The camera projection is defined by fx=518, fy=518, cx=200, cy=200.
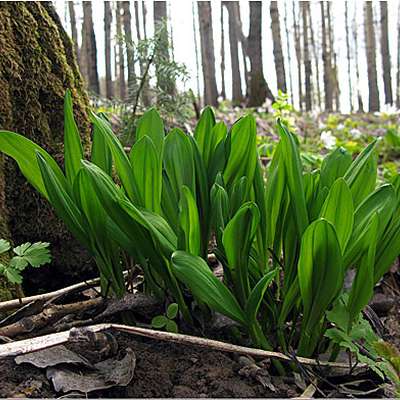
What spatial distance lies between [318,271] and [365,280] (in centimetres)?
14

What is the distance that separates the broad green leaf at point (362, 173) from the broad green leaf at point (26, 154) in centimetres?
80

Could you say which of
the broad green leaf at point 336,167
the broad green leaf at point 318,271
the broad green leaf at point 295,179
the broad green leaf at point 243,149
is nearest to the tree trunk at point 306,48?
the broad green leaf at point 336,167

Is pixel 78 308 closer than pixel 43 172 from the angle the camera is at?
No

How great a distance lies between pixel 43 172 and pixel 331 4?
29901mm

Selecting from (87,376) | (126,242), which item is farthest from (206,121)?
(87,376)

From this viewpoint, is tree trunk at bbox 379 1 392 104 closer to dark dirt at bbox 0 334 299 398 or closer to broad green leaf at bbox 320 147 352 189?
broad green leaf at bbox 320 147 352 189

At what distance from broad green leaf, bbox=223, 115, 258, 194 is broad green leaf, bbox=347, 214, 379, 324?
392 millimetres

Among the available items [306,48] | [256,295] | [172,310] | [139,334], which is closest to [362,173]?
[256,295]

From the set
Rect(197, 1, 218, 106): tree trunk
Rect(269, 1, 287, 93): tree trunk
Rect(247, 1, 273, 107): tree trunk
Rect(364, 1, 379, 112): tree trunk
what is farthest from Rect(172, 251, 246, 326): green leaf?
Rect(364, 1, 379, 112): tree trunk

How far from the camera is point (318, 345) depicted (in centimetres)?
139

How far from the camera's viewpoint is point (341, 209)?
120 centimetres

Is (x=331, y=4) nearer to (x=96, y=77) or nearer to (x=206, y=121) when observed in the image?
(x=96, y=77)

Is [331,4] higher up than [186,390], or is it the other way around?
→ [331,4]

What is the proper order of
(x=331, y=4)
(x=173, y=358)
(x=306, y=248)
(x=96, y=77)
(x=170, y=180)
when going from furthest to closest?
1. (x=331, y=4)
2. (x=96, y=77)
3. (x=170, y=180)
4. (x=173, y=358)
5. (x=306, y=248)
